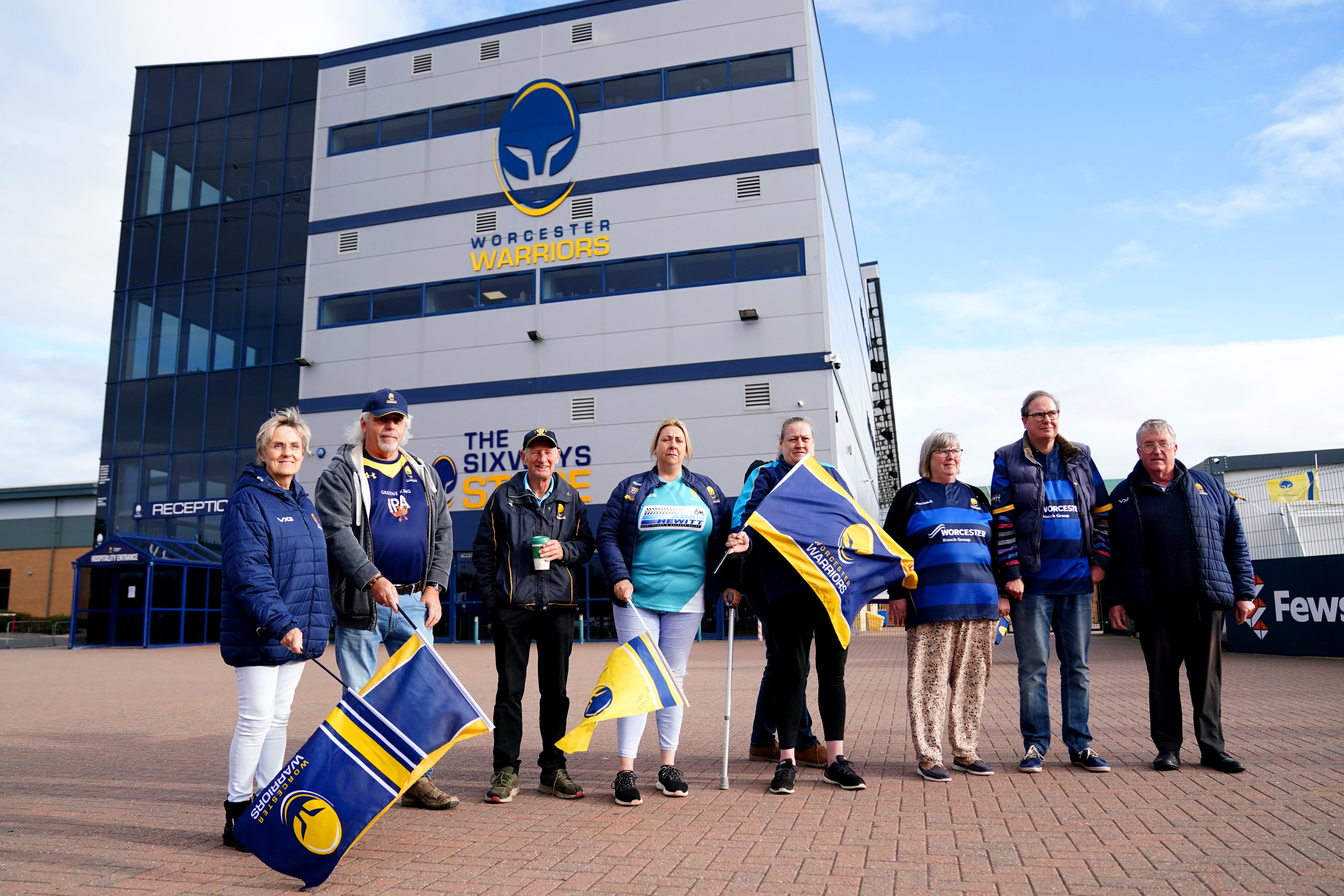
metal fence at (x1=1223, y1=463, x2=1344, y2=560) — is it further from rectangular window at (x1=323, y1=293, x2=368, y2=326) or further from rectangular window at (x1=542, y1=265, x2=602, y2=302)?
rectangular window at (x1=323, y1=293, x2=368, y2=326)

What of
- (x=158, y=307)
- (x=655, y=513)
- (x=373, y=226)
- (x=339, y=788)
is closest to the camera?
(x=339, y=788)

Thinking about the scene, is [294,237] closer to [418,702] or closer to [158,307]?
[158,307]

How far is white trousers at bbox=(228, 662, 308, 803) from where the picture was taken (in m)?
4.04

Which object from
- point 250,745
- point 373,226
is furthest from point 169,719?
point 373,226

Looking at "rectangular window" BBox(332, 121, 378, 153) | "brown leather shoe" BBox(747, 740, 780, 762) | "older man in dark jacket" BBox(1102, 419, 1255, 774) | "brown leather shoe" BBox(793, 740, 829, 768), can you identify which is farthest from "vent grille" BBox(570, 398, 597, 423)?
"older man in dark jacket" BBox(1102, 419, 1255, 774)

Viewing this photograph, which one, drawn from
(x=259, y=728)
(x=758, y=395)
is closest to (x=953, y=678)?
(x=259, y=728)

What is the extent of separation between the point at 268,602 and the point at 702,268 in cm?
2016

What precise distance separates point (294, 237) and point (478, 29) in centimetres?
812

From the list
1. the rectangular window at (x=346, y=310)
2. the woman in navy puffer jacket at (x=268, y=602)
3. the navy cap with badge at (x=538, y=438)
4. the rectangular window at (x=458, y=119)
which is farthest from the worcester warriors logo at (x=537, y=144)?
the woman in navy puffer jacket at (x=268, y=602)

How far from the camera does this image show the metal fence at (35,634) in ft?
89.6

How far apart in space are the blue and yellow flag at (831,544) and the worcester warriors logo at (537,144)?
20871 millimetres

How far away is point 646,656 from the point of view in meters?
4.85

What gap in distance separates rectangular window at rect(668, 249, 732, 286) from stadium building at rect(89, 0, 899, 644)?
0.06 m

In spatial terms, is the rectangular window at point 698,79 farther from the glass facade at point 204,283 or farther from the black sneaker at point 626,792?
the black sneaker at point 626,792
